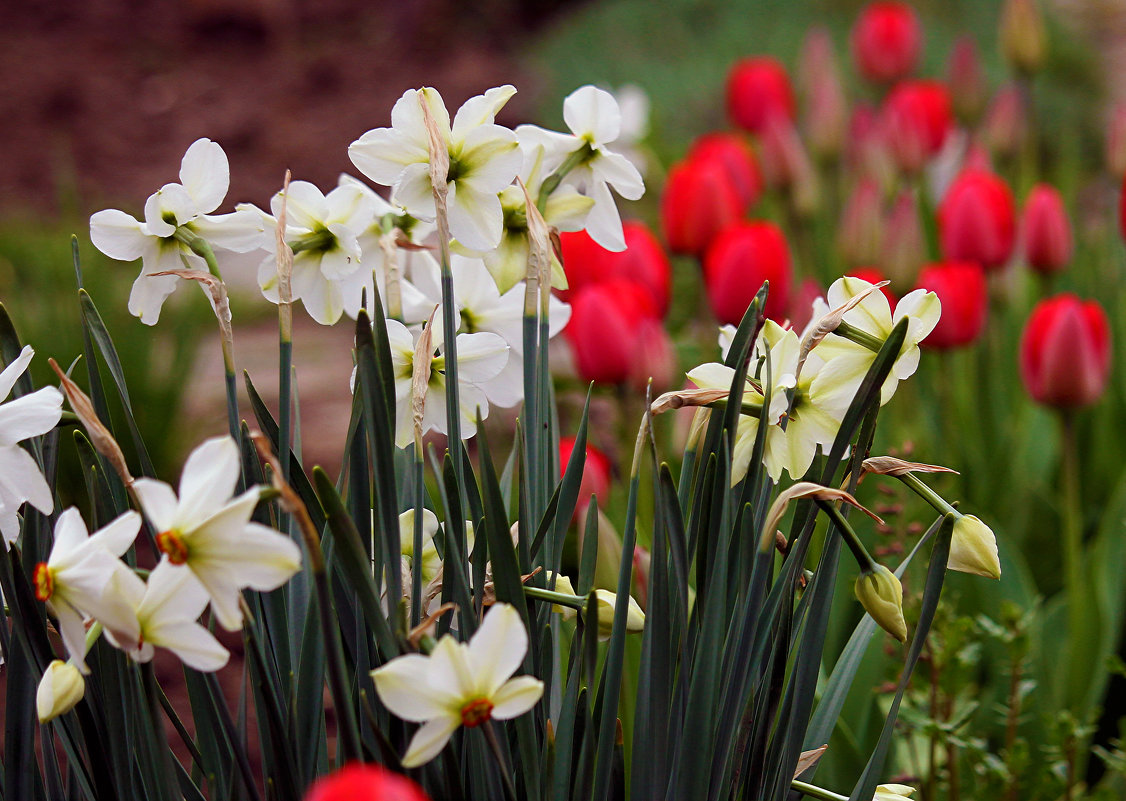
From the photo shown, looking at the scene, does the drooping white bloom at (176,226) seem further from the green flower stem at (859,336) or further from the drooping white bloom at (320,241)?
the green flower stem at (859,336)

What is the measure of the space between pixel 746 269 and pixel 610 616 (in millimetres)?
668

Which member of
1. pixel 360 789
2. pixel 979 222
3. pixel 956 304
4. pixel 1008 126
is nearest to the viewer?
pixel 360 789

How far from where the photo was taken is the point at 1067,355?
0.93m

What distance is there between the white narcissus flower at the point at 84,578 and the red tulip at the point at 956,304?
89 cm

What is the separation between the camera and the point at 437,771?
407 mm

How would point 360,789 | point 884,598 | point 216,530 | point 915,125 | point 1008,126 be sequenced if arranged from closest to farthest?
1. point 360,789
2. point 216,530
3. point 884,598
4. point 915,125
5. point 1008,126

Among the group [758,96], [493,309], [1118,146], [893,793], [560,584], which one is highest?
[758,96]

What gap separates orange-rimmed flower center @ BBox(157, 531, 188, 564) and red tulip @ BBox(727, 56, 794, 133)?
174 centimetres

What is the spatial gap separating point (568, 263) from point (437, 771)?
0.85 meters

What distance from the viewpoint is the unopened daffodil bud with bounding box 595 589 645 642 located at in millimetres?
419

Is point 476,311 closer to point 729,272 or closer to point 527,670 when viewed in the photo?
point 527,670

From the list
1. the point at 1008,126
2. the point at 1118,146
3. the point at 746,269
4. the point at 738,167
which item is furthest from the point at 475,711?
the point at 1008,126

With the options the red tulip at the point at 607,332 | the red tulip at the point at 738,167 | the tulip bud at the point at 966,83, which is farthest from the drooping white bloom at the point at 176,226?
the tulip bud at the point at 966,83

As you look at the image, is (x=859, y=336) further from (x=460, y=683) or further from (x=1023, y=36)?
(x=1023, y=36)
